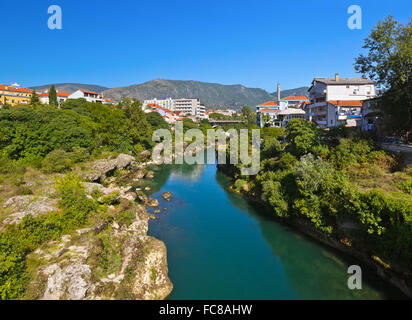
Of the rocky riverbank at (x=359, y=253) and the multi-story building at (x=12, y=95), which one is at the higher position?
the multi-story building at (x=12, y=95)

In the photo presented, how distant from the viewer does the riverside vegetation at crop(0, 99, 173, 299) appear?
34.6ft

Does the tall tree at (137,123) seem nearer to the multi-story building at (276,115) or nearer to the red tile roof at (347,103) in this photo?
the multi-story building at (276,115)

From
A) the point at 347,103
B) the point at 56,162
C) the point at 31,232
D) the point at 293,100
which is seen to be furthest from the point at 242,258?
the point at 293,100

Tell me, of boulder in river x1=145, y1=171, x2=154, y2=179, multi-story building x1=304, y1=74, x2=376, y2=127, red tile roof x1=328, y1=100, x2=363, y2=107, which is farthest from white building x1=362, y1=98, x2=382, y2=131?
boulder in river x1=145, y1=171, x2=154, y2=179

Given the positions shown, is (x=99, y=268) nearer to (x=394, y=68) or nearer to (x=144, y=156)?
(x=394, y=68)

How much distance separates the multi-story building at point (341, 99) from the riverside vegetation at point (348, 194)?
9516 millimetres

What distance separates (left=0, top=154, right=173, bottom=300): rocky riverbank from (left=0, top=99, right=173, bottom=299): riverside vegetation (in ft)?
0.13

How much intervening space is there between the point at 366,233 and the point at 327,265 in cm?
294

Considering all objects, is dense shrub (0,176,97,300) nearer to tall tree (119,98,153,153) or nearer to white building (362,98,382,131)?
tall tree (119,98,153,153)

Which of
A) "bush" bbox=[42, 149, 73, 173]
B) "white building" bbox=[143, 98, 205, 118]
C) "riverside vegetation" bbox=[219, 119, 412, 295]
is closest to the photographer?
"riverside vegetation" bbox=[219, 119, 412, 295]

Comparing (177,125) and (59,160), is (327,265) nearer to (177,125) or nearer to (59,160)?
(59,160)

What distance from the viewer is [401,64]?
16984 mm

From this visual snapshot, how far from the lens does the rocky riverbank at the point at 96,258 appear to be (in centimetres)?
1052

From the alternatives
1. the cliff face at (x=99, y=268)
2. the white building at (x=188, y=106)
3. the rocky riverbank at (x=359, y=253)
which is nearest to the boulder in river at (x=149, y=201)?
the cliff face at (x=99, y=268)
